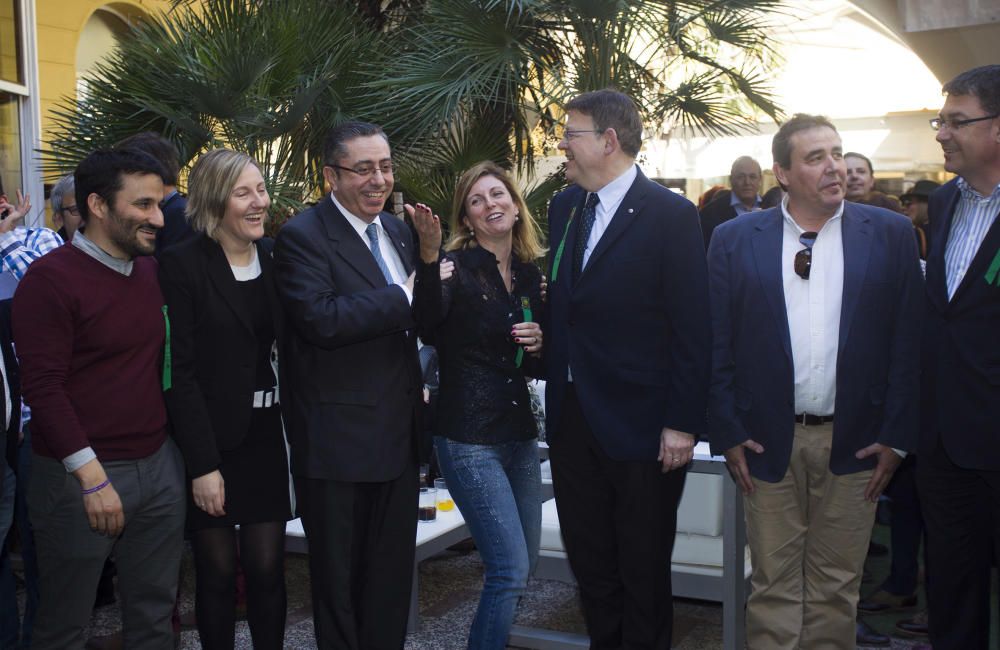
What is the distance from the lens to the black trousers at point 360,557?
121 inches

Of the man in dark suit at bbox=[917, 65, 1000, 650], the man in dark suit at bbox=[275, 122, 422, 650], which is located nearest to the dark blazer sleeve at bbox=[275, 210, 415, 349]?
the man in dark suit at bbox=[275, 122, 422, 650]

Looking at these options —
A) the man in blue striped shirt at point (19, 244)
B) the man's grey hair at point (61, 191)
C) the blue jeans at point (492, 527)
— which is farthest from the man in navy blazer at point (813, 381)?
the man's grey hair at point (61, 191)

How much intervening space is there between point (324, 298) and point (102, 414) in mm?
666

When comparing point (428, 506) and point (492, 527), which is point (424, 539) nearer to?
point (428, 506)

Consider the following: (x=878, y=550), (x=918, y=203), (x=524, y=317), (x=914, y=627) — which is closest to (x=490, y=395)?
(x=524, y=317)

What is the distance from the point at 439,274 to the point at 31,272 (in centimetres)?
110

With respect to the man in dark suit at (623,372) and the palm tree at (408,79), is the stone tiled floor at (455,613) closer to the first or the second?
the man in dark suit at (623,372)

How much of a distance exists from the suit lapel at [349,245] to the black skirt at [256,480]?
49 cm

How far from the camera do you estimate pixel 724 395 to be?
10.3ft

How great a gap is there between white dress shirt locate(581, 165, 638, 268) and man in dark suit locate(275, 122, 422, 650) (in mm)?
568

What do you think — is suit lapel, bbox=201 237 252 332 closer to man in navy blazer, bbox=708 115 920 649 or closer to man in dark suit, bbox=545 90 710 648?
man in dark suit, bbox=545 90 710 648

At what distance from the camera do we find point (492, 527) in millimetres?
3182

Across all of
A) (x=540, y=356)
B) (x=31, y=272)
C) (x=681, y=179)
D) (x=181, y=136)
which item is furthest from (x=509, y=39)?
(x=681, y=179)

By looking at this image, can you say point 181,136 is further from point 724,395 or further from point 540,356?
point 724,395
